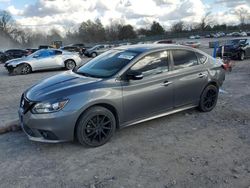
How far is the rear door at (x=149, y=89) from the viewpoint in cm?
506

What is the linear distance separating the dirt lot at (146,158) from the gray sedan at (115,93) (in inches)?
11.4

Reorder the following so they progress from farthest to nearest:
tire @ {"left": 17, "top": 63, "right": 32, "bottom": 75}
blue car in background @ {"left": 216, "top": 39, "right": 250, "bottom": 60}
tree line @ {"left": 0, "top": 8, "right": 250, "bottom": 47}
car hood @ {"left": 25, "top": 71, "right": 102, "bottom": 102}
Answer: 1. tree line @ {"left": 0, "top": 8, "right": 250, "bottom": 47}
2. blue car in background @ {"left": 216, "top": 39, "right": 250, "bottom": 60}
3. tire @ {"left": 17, "top": 63, "right": 32, "bottom": 75}
4. car hood @ {"left": 25, "top": 71, "right": 102, "bottom": 102}

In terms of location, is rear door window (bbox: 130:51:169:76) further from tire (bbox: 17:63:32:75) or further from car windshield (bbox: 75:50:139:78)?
tire (bbox: 17:63:32:75)

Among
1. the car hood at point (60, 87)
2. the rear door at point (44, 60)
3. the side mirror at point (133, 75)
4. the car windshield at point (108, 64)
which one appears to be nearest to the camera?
the car hood at point (60, 87)

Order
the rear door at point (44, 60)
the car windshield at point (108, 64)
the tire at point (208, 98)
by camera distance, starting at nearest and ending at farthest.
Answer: the car windshield at point (108, 64) → the tire at point (208, 98) → the rear door at point (44, 60)

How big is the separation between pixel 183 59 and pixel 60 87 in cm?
262

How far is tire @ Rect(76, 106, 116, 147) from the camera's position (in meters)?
4.59

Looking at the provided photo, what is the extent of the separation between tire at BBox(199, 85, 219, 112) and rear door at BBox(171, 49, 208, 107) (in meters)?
0.16

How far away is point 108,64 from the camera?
5.48 m

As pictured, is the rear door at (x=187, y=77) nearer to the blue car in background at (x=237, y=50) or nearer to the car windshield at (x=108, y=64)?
the car windshield at (x=108, y=64)

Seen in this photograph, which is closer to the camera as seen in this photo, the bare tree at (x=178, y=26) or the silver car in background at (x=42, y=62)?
the silver car in background at (x=42, y=62)

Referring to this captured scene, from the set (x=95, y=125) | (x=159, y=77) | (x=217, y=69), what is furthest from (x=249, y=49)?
(x=95, y=125)

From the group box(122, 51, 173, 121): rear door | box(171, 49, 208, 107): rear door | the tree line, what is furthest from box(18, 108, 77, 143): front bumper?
the tree line

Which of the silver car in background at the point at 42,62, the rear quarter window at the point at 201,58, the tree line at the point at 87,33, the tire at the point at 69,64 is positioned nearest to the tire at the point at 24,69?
the silver car in background at the point at 42,62
